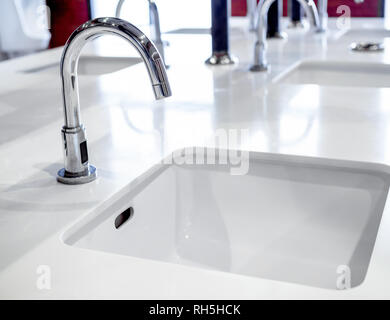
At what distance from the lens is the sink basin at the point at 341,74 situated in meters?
1.47

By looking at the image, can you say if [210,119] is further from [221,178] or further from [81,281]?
[81,281]

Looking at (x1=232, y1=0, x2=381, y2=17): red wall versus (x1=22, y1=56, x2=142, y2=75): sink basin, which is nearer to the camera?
(x1=22, y1=56, x2=142, y2=75): sink basin

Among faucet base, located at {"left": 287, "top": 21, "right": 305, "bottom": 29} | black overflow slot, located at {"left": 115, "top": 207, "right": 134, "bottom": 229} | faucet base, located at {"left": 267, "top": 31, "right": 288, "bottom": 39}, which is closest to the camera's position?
black overflow slot, located at {"left": 115, "top": 207, "right": 134, "bottom": 229}

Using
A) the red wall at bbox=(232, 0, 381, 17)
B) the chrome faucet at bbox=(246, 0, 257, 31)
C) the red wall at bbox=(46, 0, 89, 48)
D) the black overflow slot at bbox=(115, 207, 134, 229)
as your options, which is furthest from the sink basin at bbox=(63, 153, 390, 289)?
the red wall at bbox=(232, 0, 381, 17)

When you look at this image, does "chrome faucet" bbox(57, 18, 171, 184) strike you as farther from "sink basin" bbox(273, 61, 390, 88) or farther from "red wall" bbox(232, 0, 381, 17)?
"red wall" bbox(232, 0, 381, 17)

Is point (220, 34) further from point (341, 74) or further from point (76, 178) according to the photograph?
point (76, 178)

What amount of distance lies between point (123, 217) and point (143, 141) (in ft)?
0.61

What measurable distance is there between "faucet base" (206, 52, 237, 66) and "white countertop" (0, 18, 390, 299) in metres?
0.03

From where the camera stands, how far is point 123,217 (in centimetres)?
76

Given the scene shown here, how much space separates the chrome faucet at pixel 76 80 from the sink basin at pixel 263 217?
0.07 meters

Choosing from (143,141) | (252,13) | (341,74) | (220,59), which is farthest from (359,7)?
(143,141)

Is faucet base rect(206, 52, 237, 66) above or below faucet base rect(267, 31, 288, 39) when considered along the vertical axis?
below

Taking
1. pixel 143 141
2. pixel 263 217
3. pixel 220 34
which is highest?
pixel 220 34

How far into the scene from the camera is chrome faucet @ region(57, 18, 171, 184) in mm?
644
